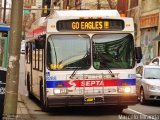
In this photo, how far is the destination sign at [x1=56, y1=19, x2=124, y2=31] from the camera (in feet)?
47.9

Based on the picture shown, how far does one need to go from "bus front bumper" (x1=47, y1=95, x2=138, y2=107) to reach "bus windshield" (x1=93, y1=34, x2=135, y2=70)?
867mm

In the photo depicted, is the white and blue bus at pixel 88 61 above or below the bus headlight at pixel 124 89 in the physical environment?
above

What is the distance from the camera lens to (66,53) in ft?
47.2

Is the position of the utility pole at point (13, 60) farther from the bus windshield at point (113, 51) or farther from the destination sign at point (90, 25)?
the bus windshield at point (113, 51)

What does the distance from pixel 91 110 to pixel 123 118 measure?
7.78 ft

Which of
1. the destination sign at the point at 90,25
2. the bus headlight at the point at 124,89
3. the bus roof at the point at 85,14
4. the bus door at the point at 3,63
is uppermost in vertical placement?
the bus roof at the point at 85,14

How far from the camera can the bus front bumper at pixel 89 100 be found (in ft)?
46.5

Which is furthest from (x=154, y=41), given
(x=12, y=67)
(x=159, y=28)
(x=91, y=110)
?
(x=12, y=67)

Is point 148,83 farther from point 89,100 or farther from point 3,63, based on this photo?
point 3,63

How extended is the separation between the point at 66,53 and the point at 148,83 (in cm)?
559

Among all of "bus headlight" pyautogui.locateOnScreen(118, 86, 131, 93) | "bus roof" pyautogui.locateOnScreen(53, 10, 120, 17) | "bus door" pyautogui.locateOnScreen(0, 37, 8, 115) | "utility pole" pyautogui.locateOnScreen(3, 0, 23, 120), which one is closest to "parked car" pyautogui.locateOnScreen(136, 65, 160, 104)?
"bus headlight" pyautogui.locateOnScreen(118, 86, 131, 93)

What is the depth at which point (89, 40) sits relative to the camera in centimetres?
1456

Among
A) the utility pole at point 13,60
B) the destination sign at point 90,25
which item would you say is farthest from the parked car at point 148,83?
the utility pole at point 13,60

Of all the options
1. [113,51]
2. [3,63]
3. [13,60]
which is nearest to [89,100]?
[113,51]
